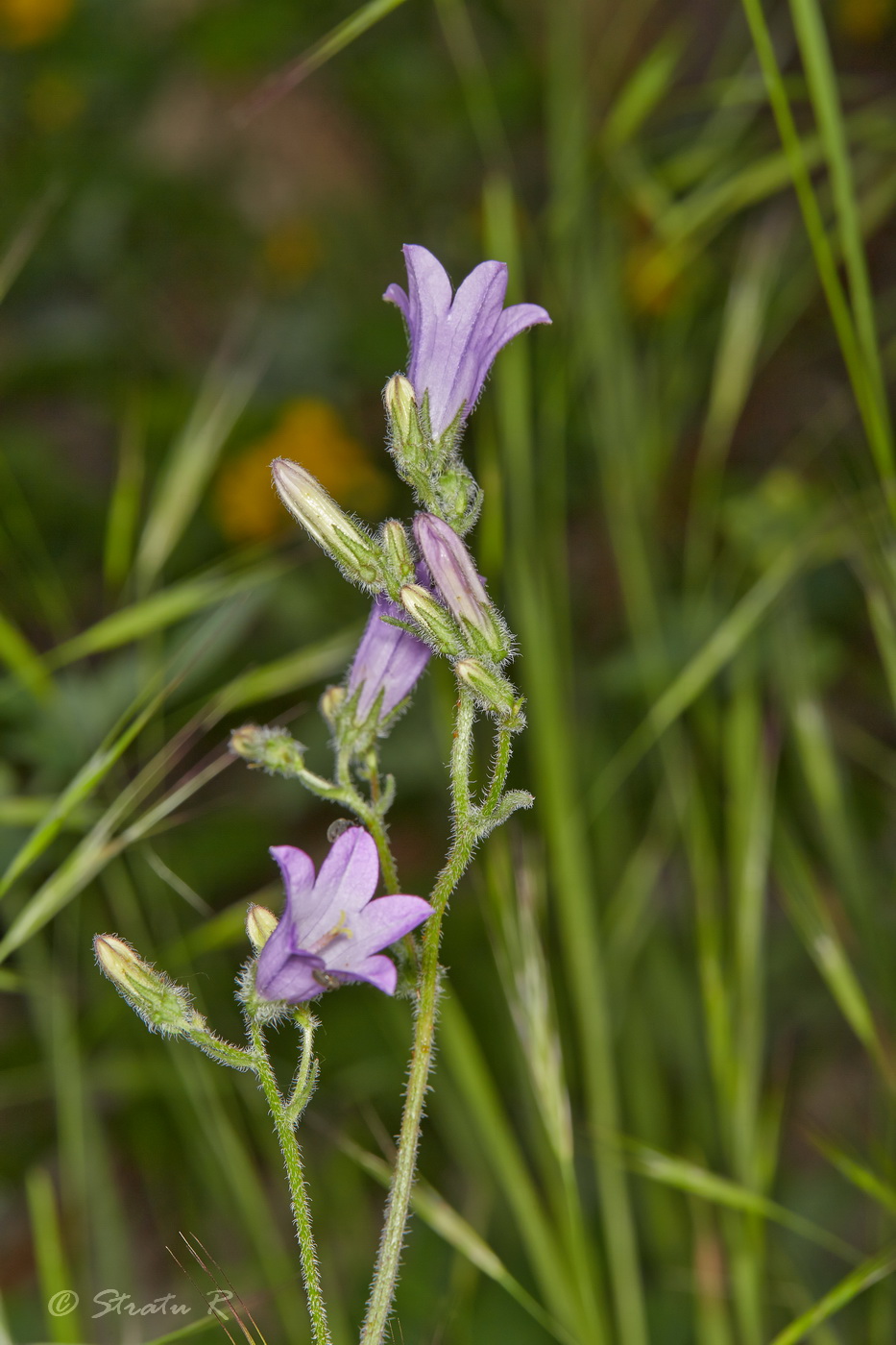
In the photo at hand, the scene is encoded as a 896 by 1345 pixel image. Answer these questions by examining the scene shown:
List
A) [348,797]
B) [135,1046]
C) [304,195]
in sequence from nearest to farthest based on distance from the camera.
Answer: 1. [348,797]
2. [135,1046]
3. [304,195]

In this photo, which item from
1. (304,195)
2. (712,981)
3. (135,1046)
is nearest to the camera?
(712,981)

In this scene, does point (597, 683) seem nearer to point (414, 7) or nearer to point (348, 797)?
point (348, 797)

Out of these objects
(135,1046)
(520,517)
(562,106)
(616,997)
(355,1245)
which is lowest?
(355,1245)

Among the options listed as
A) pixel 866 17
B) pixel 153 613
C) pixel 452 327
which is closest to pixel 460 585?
pixel 452 327

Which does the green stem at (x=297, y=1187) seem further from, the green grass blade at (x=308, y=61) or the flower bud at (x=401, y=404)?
the green grass blade at (x=308, y=61)

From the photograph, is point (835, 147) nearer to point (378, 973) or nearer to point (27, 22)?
point (378, 973)

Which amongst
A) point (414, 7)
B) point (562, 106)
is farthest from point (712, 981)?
point (414, 7)

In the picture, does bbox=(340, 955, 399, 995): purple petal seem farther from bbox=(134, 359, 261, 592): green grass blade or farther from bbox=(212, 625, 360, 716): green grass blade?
bbox=(134, 359, 261, 592): green grass blade
